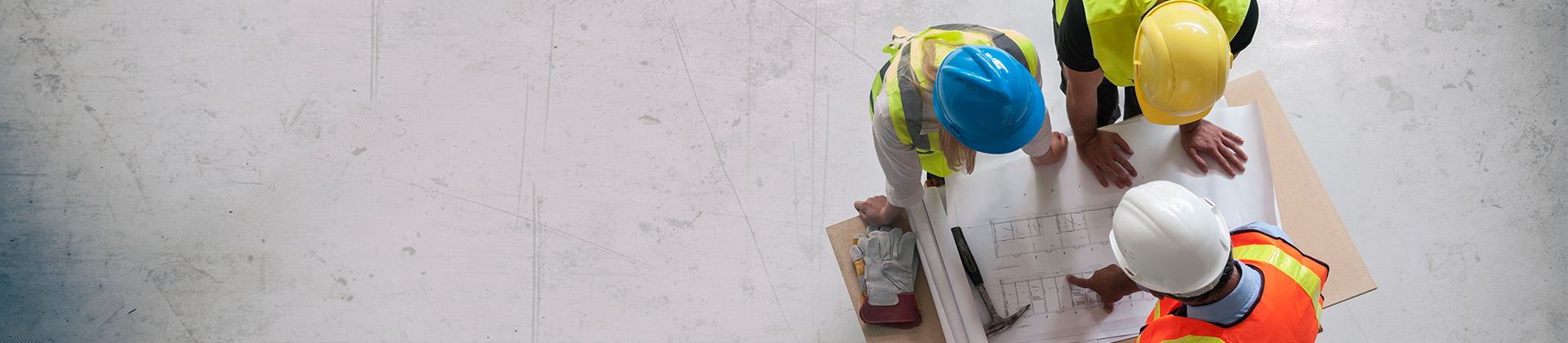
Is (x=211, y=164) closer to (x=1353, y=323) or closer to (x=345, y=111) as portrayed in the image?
(x=345, y=111)

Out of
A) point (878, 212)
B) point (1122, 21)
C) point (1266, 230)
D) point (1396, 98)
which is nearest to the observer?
point (1122, 21)

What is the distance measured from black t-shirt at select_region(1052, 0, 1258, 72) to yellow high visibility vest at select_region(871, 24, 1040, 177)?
0.29ft

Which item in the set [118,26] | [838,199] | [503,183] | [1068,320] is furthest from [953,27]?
[118,26]

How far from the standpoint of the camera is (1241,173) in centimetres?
174

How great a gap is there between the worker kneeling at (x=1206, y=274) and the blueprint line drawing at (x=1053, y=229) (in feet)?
1.07

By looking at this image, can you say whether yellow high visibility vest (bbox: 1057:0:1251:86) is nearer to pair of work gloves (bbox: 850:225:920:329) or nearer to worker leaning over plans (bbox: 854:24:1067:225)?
worker leaning over plans (bbox: 854:24:1067:225)

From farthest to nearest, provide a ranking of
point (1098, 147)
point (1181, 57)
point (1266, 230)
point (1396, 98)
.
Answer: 1. point (1396, 98)
2. point (1098, 147)
3. point (1266, 230)
4. point (1181, 57)

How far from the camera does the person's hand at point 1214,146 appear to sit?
5.69ft

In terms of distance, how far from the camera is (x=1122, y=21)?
1.36 meters

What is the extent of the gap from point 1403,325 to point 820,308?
66.7 inches

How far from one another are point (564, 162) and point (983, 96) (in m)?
1.60

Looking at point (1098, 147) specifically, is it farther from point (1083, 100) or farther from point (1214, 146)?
point (1214, 146)

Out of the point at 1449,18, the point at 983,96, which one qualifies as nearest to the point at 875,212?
the point at 983,96

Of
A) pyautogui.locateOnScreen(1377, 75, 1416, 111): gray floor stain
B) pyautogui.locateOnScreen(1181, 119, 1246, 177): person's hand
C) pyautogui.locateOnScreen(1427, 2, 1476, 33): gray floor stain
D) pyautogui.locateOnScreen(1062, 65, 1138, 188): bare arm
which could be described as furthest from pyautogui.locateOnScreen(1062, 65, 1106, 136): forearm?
pyautogui.locateOnScreen(1427, 2, 1476, 33): gray floor stain
